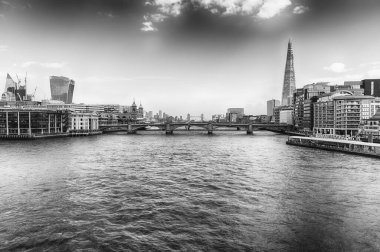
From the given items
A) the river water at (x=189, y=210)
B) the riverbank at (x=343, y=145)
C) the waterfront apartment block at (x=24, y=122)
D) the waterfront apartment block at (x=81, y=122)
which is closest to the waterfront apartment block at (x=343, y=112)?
the riverbank at (x=343, y=145)

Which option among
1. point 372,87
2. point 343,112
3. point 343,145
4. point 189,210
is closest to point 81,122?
point 343,145

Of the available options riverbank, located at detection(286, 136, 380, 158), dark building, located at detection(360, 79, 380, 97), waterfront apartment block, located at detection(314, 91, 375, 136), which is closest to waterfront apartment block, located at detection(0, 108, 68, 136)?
riverbank, located at detection(286, 136, 380, 158)

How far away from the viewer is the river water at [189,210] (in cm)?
2066

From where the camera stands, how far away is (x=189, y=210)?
27.7 m

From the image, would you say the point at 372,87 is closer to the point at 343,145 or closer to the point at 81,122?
the point at 343,145

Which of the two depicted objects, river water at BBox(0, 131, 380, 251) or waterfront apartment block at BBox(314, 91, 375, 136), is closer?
river water at BBox(0, 131, 380, 251)

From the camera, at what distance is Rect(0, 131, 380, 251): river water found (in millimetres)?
20656

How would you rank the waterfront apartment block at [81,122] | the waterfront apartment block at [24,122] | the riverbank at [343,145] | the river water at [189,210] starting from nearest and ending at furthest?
the river water at [189,210]
the riverbank at [343,145]
the waterfront apartment block at [24,122]
the waterfront apartment block at [81,122]

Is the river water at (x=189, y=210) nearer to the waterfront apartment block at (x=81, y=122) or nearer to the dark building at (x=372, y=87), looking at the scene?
the waterfront apartment block at (x=81, y=122)

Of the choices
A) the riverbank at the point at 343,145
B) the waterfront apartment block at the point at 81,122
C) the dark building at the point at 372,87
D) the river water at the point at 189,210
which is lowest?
the river water at the point at 189,210

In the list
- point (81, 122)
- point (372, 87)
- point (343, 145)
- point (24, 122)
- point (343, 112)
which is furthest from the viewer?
point (372, 87)

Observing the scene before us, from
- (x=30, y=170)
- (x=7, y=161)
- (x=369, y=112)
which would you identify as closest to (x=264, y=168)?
(x=30, y=170)

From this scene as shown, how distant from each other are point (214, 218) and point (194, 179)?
16758 millimetres

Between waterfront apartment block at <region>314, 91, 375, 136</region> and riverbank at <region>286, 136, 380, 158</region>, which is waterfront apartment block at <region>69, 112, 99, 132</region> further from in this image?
waterfront apartment block at <region>314, 91, 375, 136</region>
